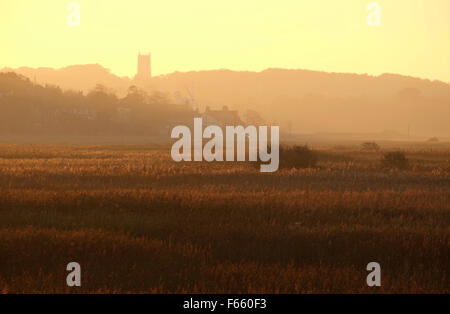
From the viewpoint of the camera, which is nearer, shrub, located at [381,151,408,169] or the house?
shrub, located at [381,151,408,169]

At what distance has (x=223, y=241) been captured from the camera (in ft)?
43.9

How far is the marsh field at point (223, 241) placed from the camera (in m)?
10.4

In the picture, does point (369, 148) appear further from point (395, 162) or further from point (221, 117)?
point (221, 117)

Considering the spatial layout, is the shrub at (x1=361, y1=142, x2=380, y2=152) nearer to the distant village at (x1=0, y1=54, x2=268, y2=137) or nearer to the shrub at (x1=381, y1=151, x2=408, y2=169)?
the shrub at (x1=381, y1=151, x2=408, y2=169)

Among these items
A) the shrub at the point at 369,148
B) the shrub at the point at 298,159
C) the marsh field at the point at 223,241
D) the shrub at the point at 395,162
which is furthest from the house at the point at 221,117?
the marsh field at the point at 223,241

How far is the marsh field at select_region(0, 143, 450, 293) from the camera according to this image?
34.1ft

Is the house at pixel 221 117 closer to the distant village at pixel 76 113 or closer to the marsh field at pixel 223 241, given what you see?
the distant village at pixel 76 113

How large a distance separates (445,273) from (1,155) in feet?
129

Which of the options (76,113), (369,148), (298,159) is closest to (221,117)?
(76,113)

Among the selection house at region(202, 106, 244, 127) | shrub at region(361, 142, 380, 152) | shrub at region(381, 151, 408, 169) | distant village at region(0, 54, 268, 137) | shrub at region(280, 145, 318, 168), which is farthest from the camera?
house at region(202, 106, 244, 127)

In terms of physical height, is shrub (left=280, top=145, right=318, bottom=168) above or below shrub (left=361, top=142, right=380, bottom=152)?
above

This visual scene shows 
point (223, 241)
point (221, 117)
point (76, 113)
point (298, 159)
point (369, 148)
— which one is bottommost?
point (369, 148)

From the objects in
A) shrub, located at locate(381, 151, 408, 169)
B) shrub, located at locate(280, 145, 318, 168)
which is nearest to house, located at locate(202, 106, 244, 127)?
shrub, located at locate(381, 151, 408, 169)
